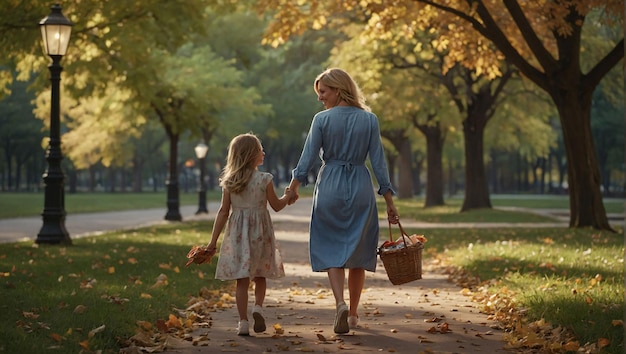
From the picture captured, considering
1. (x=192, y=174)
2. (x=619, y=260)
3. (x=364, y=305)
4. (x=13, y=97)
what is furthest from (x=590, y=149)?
(x=192, y=174)

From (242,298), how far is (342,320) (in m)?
0.82

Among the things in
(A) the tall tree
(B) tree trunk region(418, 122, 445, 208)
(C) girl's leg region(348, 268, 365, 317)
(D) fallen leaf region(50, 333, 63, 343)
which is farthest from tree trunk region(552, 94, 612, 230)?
(B) tree trunk region(418, 122, 445, 208)

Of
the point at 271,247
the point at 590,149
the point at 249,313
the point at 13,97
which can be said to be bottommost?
the point at 249,313

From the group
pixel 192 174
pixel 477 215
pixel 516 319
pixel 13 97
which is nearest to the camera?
pixel 516 319

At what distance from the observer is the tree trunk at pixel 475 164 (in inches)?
1361

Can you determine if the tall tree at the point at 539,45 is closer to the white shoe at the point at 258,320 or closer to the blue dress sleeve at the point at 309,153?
the blue dress sleeve at the point at 309,153

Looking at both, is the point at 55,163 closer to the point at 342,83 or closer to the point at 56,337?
the point at 342,83

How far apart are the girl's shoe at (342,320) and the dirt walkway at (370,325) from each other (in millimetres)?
58

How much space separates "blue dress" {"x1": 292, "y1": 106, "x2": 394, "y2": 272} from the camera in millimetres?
8039

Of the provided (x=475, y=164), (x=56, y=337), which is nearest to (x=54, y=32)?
(x=56, y=337)

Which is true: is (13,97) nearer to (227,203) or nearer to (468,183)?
(468,183)

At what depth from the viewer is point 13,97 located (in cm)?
7150

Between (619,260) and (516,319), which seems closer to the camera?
(516,319)

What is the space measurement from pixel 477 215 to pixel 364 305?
23461 millimetres
